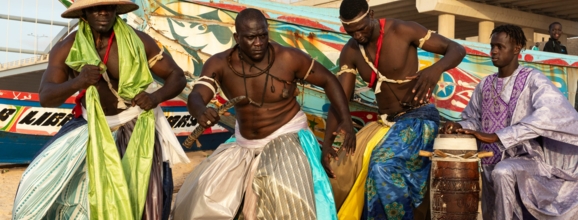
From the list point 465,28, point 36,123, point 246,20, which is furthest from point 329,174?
point 465,28

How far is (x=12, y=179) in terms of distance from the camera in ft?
37.7

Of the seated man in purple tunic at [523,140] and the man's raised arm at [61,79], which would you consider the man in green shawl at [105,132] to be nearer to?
the man's raised arm at [61,79]

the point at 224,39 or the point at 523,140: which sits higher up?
the point at 224,39

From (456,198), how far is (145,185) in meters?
2.01

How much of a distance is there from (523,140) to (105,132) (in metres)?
2.89

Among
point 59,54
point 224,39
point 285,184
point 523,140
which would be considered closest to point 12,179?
point 224,39

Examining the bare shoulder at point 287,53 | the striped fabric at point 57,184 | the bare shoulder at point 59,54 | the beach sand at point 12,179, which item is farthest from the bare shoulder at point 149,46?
the beach sand at point 12,179

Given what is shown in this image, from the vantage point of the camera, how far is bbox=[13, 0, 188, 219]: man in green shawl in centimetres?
418

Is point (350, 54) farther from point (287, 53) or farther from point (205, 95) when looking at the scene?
point (205, 95)

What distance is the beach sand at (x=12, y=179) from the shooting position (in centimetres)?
843

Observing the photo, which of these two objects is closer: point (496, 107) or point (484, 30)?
point (496, 107)

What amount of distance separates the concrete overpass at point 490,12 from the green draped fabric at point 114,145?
1317 cm

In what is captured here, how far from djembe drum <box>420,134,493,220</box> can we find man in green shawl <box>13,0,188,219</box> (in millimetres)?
1710

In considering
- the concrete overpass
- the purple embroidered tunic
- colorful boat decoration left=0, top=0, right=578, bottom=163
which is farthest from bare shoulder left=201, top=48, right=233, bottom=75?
the concrete overpass
